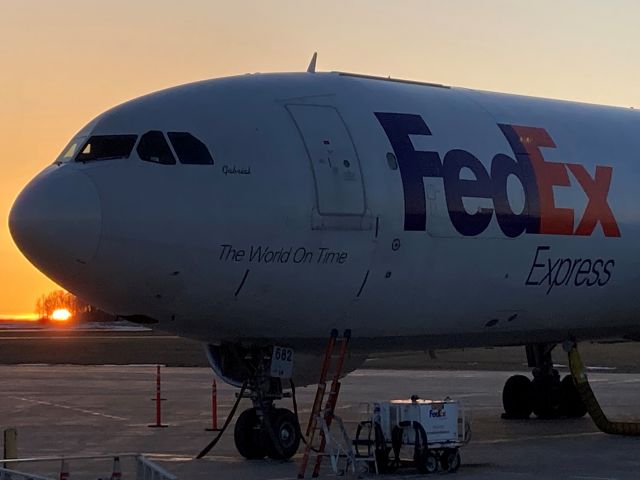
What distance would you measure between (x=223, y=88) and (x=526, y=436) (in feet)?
27.9

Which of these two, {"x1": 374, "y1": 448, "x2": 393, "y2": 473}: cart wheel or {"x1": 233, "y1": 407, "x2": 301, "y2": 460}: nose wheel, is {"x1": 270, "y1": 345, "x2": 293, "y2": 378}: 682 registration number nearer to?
{"x1": 233, "y1": 407, "x2": 301, "y2": 460}: nose wheel

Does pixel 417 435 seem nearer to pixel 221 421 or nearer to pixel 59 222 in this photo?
pixel 59 222

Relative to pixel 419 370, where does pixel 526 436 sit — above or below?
below

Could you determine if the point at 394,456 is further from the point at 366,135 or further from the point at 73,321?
the point at 73,321

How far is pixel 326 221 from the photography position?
18328 mm

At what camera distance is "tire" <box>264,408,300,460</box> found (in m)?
18.9

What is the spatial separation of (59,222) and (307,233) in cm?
346

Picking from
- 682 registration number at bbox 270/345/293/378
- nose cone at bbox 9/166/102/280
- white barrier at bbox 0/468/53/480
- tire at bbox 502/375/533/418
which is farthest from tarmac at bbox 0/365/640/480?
white barrier at bbox 0/468/53/480

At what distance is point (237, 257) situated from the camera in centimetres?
1758

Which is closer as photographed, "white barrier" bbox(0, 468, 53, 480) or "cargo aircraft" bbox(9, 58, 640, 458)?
"white barrier" bbox(0, 468, 53, 480)

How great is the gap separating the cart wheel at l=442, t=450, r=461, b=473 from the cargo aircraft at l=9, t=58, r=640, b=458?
2.29 meters

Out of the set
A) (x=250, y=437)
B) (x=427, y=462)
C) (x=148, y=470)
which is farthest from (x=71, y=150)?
(x=427, y=462)

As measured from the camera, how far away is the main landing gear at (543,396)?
88.7 ft

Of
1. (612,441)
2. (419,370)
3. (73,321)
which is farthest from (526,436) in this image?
(73,321)
